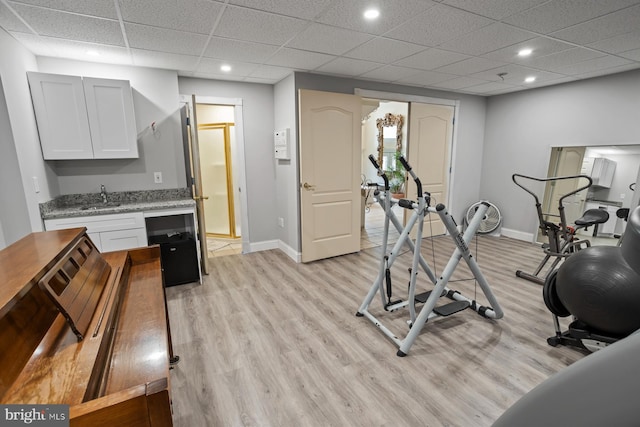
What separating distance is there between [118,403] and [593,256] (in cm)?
→ 227

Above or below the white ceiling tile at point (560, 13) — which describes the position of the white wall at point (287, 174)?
below

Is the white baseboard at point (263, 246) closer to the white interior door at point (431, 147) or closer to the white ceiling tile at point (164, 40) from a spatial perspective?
the white interior door at point (431, 147)

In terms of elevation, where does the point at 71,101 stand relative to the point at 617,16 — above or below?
below

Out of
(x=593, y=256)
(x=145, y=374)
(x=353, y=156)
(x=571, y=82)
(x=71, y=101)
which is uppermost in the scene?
(x=571, y=82)

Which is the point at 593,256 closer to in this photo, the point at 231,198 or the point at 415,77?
the point at 415,77

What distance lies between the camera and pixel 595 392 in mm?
284

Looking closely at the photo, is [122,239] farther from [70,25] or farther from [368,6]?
[368,6]

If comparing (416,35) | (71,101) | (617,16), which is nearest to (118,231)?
(71,101)

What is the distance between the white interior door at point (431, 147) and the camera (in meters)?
4.66

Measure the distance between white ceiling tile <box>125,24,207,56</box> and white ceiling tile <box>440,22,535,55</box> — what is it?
2.20 metres

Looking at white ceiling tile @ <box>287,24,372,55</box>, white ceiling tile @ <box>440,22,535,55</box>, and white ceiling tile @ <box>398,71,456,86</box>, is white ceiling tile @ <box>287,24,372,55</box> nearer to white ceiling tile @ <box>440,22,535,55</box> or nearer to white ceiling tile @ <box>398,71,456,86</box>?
white ceiling tile @ <box>440,22,535,55</box>

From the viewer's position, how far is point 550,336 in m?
2.36

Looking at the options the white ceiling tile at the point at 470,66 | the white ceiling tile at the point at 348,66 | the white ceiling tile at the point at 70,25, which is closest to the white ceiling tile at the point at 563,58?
the white ceiling tile at the point at 470,66

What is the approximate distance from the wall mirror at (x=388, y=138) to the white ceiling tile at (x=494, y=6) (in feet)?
16.1
